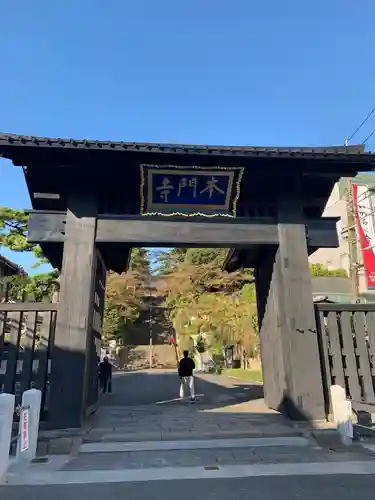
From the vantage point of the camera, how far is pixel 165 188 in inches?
308

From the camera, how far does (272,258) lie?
863 centimetres

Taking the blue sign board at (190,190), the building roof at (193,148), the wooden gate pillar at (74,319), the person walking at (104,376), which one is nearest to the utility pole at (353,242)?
the person walking at (104,376)

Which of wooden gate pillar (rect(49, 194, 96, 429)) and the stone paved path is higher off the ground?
wooden gate pillar (rect(49, 194, 96, 429))

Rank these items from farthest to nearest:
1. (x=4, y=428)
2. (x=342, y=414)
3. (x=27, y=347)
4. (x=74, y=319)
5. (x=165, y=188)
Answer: (x=165, y=188)
(x=27, y=347)
(x=74, y=319)
(x=342, y=414)
(x=4, y=428)

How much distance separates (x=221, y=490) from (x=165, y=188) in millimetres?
5481

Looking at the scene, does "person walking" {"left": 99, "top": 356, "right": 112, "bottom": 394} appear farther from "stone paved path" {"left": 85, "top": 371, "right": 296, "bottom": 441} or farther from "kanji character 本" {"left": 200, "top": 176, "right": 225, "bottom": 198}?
"kanji character 本" {"left": 200, "top": 176, "right": 225, "bottom": 198}

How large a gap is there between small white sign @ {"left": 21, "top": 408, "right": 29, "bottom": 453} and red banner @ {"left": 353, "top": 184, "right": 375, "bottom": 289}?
2324 centimetres

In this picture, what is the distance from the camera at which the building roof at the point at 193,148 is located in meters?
6.84

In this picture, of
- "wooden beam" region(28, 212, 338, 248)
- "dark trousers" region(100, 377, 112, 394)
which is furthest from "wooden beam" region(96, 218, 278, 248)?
"dark trousers" region(100, 377, 112, 394)

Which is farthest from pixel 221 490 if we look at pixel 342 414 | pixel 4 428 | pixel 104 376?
pixel 104 376

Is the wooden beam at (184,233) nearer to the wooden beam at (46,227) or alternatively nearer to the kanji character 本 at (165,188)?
the kanji character 本 at (165,188)

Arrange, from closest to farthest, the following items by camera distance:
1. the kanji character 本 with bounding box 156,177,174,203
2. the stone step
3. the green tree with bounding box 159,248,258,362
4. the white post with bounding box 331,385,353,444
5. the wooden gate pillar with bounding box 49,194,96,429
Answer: the stone step, the white post with bounding box 331,385,353,444, the wooden gate pillar with bounding box 49,194,96,429, the kanji character 本 with bounding box 156,177,174,203, the green tree with bounding box 159,248,258,362

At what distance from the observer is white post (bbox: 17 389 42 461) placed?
5.21 metres

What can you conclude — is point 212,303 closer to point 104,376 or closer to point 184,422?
point 104,376
